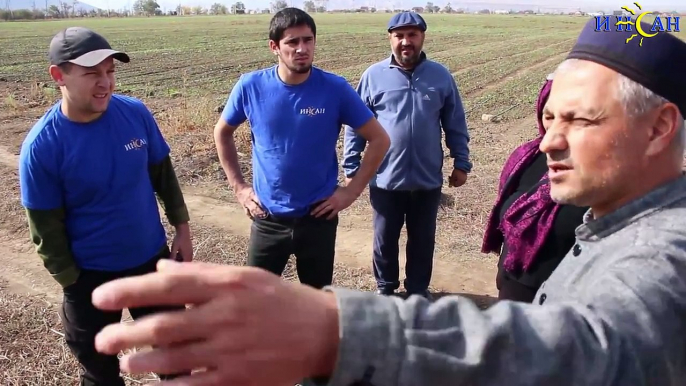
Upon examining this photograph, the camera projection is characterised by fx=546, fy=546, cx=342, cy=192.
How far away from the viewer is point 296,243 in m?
3.37

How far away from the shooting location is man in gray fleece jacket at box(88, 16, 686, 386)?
64 centimetres

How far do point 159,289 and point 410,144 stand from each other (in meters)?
3.46

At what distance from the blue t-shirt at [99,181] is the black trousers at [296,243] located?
70 cm

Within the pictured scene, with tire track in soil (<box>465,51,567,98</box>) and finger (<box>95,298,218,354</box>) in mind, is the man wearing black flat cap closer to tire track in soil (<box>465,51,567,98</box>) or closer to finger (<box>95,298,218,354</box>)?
finger (<box>95,298,218,354</box>)

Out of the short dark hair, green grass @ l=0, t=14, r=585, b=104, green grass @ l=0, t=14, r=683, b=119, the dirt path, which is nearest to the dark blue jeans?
the dirt path

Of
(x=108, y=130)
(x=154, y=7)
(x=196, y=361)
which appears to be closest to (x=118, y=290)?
(x=196, y=361)

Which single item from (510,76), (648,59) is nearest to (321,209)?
(648,59)

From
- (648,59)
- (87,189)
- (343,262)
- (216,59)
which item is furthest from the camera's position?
(216,59)

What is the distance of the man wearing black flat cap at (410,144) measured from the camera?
13.0ft

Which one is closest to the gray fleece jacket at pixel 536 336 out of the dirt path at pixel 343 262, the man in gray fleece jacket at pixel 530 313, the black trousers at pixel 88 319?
the man in gray fleece jacket at pixel 530 313

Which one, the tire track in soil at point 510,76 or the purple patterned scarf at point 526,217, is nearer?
the purple patterned scarf at point 526,217

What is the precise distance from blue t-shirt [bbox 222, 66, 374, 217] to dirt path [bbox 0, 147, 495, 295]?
5.92 feet

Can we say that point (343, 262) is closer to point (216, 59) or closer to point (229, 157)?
point (229, 157)

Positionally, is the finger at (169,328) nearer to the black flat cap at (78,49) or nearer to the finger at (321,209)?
the black flat cap at (78,49)
